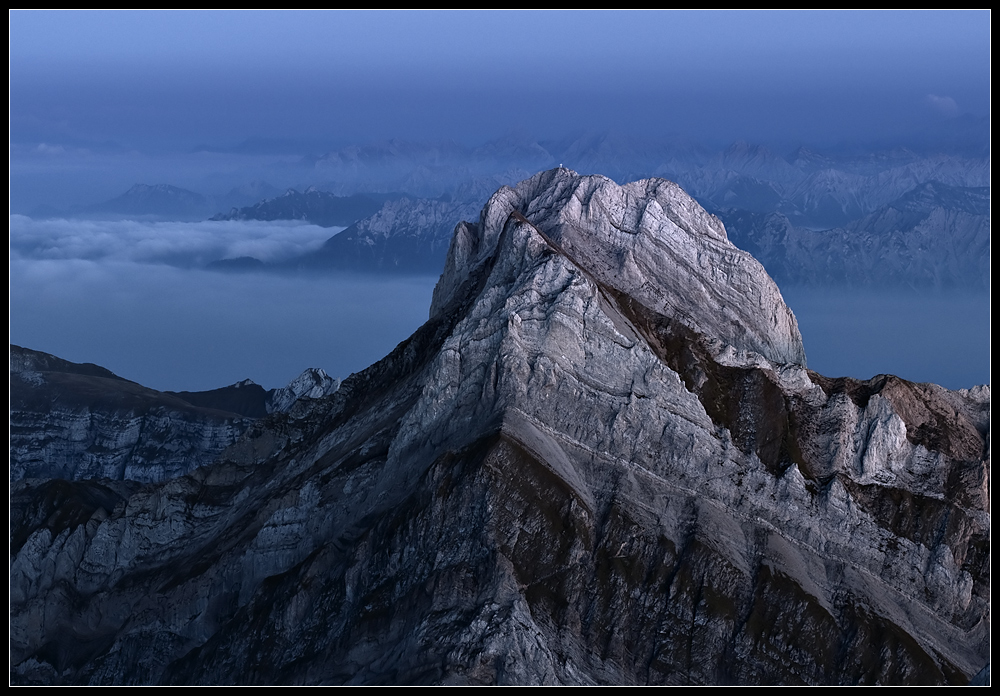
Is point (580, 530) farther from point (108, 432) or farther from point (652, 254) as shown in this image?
point (108, 432)

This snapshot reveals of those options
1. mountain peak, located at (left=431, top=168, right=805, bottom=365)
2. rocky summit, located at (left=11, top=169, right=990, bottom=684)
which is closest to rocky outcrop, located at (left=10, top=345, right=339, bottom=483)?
rocky summit, located at (left=11, top=169, right=990, bottom=684)

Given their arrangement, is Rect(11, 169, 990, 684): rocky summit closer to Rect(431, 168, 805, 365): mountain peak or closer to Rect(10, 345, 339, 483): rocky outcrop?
Rect(431, 168, 805, 365): mountain peak

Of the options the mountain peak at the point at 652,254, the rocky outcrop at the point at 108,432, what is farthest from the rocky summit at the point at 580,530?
the rocky outcrop at the point at 108,432

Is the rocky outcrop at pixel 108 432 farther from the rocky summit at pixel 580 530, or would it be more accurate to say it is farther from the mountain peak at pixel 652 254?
the mountain peak at pixel 652 254

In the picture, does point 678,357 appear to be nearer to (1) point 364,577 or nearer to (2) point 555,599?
(2) point 555,599

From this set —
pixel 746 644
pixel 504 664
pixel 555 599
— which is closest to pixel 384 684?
pixel 504 664
